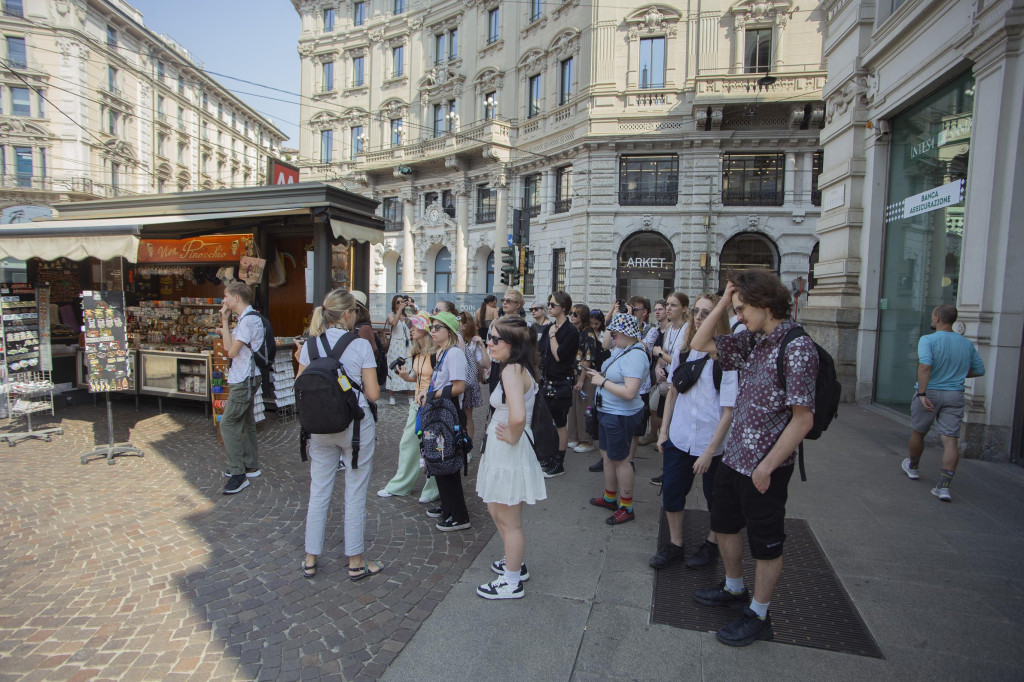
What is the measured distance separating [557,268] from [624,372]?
65.1ft

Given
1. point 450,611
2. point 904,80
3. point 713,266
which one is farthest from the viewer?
point 713,266

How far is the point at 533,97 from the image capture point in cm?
2472

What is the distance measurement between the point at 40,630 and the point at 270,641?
134 cm

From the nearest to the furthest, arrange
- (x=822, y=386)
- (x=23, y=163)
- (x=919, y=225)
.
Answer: (x=822, y=386), (x=919, y=225), (x=23, y=163)

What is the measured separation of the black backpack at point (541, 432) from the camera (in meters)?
3.26

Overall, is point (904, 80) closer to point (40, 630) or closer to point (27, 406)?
point (40, 630)

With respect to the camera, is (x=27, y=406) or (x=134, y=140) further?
(x=134, y=140)

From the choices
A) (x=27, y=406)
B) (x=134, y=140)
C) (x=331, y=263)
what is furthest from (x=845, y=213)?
(x=134, y=140)

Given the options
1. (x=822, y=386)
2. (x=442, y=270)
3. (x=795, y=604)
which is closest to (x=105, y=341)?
(x=822, y=386)

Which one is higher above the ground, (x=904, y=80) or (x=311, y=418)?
(x=904, y=80)

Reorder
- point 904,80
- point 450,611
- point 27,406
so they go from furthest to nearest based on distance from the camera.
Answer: point 904,80
point 27,406
point 450,611

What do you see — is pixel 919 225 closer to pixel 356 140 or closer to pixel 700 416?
pixel 700 416

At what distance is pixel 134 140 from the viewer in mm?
36250

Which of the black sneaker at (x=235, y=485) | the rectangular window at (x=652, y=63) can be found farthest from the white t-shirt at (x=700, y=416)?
the rectangular window at (x=652, y=63)
